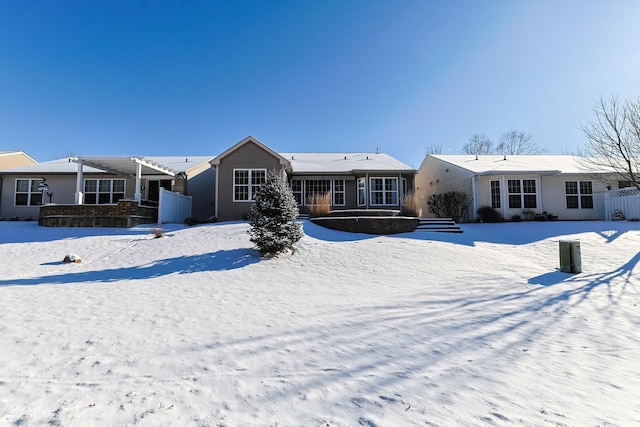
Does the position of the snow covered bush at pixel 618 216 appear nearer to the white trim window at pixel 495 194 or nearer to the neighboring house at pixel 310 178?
the white trim window at pixel 495 194

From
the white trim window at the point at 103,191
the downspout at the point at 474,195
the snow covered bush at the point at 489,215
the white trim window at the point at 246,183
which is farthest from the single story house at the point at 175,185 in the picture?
the snow covered bush at the point at 489,215

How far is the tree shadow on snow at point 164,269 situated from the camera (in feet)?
25.7

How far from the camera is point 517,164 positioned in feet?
66.0

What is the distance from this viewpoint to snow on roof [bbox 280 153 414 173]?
18.8 m

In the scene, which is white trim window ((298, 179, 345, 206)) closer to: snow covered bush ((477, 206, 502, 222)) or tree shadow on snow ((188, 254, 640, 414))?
snow covered bush ((477, 206, 502, 222))

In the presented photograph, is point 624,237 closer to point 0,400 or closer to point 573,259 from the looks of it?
point 573,259

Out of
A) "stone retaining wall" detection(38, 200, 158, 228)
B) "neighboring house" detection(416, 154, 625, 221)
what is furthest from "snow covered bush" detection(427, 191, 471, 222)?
"stone retaining wall" detection(38, 200, 158, 228)

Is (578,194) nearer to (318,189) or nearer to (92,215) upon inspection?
(318,189)

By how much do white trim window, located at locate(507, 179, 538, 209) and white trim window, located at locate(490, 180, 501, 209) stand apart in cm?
63

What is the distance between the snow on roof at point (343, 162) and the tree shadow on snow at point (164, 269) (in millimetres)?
9160

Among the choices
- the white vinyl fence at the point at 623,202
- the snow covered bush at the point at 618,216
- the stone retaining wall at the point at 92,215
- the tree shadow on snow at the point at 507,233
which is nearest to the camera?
the tree shadow on snow at the point at 507,233

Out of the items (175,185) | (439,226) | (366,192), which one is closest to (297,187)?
(366,192)

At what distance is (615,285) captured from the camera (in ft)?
25.8

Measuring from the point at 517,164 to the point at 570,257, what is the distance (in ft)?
42.8
